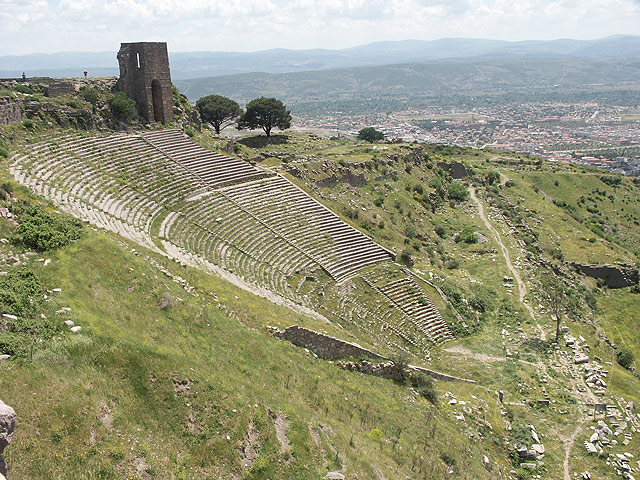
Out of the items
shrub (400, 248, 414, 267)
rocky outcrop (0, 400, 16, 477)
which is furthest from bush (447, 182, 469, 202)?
rocky outcrop (0, 400, 16, 477)

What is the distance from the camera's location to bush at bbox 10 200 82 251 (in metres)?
17.9

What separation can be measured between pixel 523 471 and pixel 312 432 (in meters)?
9.91

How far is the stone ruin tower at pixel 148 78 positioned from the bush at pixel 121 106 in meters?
1.94

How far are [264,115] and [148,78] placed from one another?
19120 millimetres

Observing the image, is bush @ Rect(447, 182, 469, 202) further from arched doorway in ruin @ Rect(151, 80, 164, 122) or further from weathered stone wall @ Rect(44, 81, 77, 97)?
weathered stone wall @ Rect(44, 81, 77, 97)

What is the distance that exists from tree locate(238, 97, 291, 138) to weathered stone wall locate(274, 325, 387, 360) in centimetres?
4337

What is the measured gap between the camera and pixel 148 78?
43094mm

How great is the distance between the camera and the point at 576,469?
1878 cm

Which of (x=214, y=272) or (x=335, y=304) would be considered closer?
(x=214, y=272)

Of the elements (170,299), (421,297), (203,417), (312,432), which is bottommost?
(421,297)

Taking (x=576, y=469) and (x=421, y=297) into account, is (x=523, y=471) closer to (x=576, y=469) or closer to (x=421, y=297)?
(x=576, y=469)

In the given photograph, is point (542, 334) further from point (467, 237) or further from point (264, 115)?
point (264, 115)

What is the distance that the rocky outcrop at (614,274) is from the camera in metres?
44.7

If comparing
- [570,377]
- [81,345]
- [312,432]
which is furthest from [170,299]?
[570,377]
